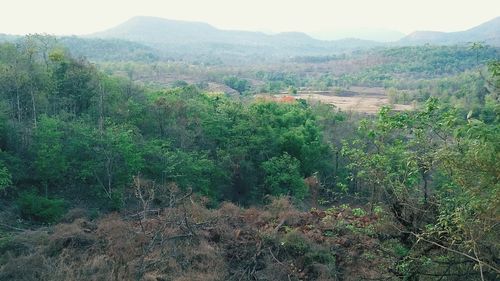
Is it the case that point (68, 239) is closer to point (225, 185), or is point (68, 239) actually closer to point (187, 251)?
point (187, 251)

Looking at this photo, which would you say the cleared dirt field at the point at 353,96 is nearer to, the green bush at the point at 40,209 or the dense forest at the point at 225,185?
the dense forest at the point at 225,185

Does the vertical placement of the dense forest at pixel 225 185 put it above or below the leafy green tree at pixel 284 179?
above

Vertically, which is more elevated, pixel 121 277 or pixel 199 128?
pixel 199 128

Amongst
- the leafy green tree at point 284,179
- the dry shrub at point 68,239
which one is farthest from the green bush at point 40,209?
the leafy green tree at point 284,179

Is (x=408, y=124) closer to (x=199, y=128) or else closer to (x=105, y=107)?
(x=199, y=128)

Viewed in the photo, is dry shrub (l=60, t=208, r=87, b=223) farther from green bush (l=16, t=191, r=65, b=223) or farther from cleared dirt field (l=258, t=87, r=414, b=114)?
cleared dirt field (l=258, t=87, r=414, b=114)

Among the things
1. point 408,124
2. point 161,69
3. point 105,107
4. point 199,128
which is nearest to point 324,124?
point 199,128
